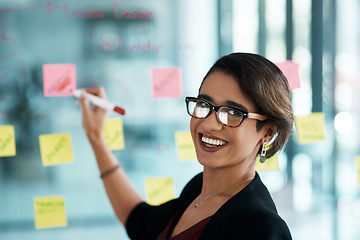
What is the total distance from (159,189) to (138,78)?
367 mm

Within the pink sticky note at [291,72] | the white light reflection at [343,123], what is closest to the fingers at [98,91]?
the pink sticky note at [291,72]

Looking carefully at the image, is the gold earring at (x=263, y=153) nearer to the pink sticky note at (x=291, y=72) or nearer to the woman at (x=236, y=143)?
the woman at (x=236, y=143)

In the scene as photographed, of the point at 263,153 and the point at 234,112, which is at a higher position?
the point at 234,112

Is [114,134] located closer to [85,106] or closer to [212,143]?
[85,106]

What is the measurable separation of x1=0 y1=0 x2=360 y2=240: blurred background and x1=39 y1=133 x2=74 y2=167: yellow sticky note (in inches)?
0.9

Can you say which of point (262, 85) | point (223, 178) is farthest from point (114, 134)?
point (262, 85)

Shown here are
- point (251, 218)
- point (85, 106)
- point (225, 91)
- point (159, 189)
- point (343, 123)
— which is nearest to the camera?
point (251, 218)

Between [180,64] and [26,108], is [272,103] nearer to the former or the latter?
[180,64]

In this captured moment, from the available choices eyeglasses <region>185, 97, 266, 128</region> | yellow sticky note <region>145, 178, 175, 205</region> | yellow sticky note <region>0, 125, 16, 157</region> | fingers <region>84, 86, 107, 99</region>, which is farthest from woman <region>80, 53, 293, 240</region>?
yellow sticky note <region>0, 125, 16, 157</region>

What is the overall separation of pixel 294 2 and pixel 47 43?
0.85 m

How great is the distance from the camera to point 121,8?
1.32m

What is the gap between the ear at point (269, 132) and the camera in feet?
3.22

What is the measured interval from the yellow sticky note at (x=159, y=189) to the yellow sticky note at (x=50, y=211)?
0.27 m

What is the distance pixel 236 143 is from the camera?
953 mm
